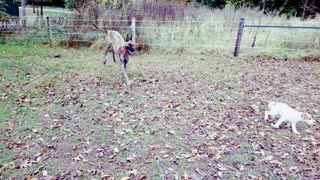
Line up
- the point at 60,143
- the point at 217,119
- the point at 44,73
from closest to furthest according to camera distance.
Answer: the point at 60,143 → the point at 217,119 → the point at 44,73

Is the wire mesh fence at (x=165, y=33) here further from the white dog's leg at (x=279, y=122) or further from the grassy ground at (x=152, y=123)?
the white dog's leg at (x=279, y=122)

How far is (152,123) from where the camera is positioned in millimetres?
3625

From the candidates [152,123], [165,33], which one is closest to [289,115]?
[152,123]

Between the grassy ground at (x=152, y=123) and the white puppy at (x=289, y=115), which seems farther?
the white puppy at (x=289, y=115)

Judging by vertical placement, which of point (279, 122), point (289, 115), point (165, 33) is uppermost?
point (165, 33)

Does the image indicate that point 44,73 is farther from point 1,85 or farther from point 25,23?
point 25,23

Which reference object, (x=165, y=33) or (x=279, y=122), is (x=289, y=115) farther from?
(x=165, y=33)

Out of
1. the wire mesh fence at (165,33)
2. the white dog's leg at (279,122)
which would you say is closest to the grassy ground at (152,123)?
the white dog's leg at (279,122)

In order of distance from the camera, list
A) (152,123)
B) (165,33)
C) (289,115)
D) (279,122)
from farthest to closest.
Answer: (165,33), (152,123), (279,122), (289,115)

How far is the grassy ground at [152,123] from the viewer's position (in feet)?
8.89

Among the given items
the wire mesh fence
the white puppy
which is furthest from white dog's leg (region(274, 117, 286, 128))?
the wire mesh fence

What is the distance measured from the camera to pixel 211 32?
9242 millimetres

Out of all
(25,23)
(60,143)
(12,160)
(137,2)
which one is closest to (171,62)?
(137,2)

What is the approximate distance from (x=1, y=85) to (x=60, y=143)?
2747 millimetres
